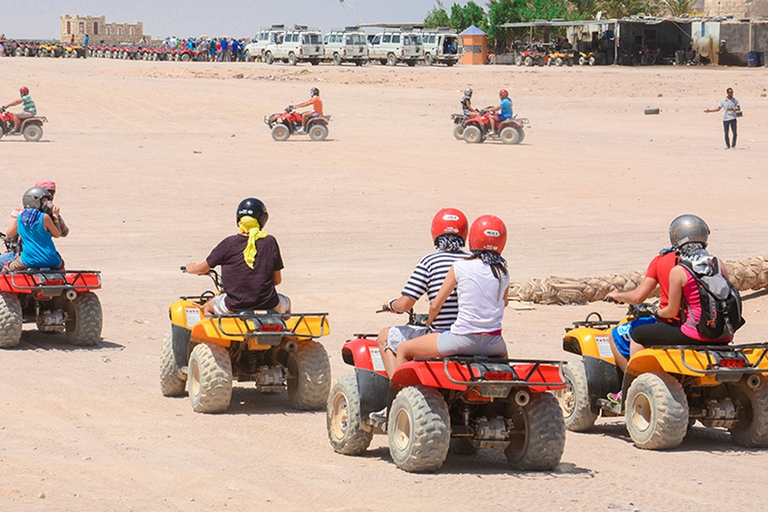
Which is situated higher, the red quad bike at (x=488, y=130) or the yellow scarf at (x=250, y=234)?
the red quad bike at (x=488, y=130)

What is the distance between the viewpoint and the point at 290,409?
8.29 meters

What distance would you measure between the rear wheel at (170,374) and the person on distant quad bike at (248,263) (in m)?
0.66

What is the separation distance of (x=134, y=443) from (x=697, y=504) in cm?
316

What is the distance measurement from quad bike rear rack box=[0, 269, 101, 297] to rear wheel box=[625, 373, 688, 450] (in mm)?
4929

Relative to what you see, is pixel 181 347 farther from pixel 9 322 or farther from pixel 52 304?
pixel 52 304

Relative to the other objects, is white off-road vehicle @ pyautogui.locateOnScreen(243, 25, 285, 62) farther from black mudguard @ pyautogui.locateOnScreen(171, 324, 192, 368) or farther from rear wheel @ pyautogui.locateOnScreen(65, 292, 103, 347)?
black mudguard @ pyautogui.locateOnScreen(171, 324, 192, 368)

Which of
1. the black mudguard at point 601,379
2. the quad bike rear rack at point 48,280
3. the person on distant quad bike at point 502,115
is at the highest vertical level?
the person on distant quad bike at point 502,115

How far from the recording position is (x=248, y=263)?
799 centimetres

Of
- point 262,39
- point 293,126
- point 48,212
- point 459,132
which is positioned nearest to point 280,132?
point 293,126

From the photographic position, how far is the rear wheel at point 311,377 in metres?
8.07

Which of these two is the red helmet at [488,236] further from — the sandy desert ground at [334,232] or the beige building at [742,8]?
the beige building at [742,8]

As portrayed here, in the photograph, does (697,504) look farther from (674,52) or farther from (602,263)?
(674,52)

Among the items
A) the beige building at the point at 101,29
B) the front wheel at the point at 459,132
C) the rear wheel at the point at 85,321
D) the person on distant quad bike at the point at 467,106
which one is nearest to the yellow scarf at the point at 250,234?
the rear wheel at the point at 85,321

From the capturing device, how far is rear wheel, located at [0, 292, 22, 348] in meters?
10.1
